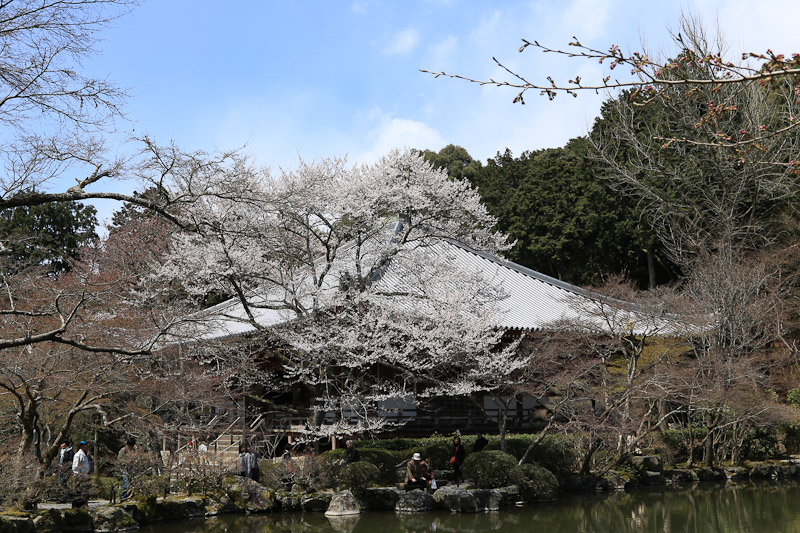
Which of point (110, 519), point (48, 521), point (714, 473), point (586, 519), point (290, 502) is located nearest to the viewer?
point (48, 521)

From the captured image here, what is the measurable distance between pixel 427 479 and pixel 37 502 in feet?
21.8

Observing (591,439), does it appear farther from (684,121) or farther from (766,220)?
(766,220)

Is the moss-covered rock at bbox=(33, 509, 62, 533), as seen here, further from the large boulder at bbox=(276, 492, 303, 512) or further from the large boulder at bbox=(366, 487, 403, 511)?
the large boulder at bbox=(366, 487, 403, 511)

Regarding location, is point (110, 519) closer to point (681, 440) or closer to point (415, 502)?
point (415, 502)

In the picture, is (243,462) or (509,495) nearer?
(243,462)

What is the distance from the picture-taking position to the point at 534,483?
539 inches

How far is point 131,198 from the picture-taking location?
784 centimetres

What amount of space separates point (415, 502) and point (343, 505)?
136 centimetres

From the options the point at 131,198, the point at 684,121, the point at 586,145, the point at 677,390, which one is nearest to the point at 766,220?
the point at 684,121

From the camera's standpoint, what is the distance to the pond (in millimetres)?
10859

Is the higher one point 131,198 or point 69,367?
point 131,198

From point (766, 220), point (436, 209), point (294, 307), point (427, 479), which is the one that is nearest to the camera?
point (427, 479)

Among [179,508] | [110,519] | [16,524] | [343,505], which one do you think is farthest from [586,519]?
[16,524]

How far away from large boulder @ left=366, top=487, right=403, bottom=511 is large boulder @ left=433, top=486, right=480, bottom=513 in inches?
37.1
